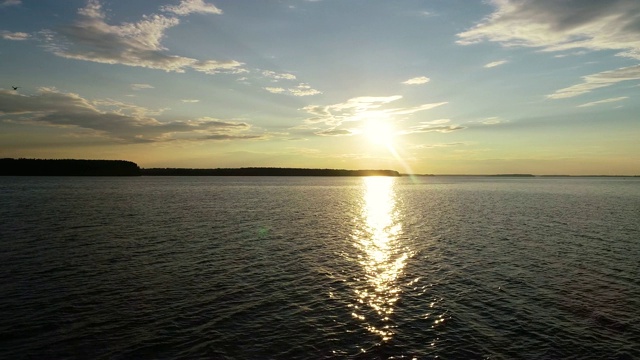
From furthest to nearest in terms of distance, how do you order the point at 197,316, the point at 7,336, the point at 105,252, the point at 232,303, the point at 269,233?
the point at 269,233 < the point at 105,252 < the point at 232,303 < the point at 197,316 < the point at 7,336

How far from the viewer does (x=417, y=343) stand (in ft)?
65.6

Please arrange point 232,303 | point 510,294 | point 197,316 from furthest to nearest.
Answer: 1. point 510,294
2. point 232,303
3. point 197,316

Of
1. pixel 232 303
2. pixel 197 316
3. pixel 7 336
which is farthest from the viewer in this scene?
pixel 232 303

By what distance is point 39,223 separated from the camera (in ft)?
187

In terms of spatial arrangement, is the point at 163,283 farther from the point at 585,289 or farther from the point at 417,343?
the point at 585,289

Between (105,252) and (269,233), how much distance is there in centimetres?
2095

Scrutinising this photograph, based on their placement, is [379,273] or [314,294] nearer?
[314,294]

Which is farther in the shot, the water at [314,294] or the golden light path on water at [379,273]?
the golden light path on water at [379,273]

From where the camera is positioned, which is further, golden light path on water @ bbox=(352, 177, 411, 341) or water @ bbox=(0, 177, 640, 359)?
golden light path on water @ bbox=(352, 177, 411, 341)

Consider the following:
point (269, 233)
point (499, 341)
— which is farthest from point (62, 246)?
point (499, 341)

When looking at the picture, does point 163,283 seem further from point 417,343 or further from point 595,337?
point 595,337

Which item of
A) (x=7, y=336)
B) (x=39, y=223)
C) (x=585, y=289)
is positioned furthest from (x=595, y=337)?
(x=39, y=223)

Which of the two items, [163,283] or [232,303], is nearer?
[232,303]

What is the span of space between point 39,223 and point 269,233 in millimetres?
35216
